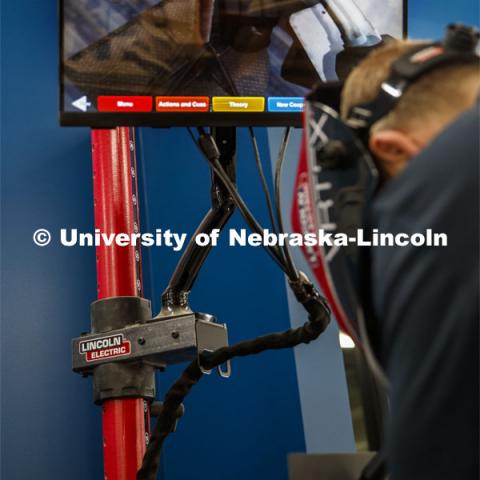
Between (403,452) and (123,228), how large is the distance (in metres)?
1.18

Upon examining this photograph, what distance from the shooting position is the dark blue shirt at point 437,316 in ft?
2.09

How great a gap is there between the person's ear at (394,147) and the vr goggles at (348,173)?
0.07 ft

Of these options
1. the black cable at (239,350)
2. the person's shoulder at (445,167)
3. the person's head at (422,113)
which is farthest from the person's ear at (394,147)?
the black cable at (239,350)

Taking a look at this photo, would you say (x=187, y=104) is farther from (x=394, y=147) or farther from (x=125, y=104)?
(x=394, y=147)

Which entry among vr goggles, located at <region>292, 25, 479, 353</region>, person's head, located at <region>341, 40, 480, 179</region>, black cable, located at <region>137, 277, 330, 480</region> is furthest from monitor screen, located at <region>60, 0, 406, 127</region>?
person's head, located at <region>341, 40, 480, 179</region>

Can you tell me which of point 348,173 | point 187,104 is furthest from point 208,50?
point 348,173

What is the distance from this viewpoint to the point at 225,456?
215 cm

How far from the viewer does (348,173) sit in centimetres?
88

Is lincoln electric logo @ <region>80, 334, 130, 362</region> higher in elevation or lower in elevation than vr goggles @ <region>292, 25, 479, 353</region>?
lower

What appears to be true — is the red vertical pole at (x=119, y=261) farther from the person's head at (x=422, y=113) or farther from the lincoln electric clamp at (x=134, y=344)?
the person's head at (x=422, y=113)

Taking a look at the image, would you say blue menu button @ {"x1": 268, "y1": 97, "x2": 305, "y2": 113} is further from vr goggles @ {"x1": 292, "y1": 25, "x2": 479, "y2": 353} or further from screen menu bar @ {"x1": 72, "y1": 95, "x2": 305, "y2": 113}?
vr goggles @ {"x1": 292, "y1": 25, "x2": 479, "y2": 353}

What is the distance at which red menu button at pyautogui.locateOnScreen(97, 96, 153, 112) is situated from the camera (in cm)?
146

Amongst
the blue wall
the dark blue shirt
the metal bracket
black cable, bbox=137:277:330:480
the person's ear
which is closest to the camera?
the dark blue shirt

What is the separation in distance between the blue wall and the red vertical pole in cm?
37
